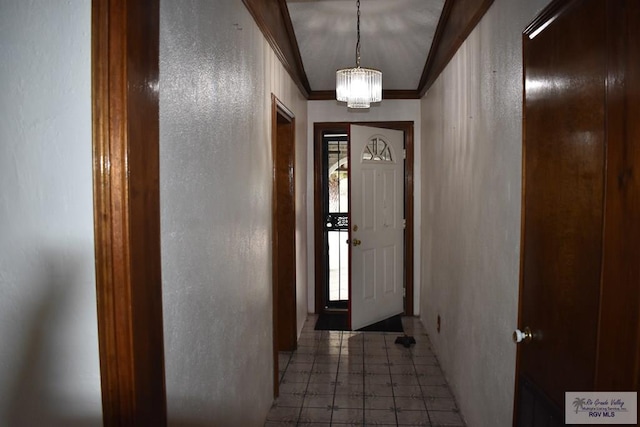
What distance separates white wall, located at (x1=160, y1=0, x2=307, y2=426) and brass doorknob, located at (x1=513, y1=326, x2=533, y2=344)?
3.67ft

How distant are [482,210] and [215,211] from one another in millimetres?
1373

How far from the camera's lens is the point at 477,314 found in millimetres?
2432

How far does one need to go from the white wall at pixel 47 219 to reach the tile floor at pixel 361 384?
77.4 inches

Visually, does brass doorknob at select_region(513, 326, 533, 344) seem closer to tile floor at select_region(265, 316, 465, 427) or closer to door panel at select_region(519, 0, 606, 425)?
door panel at select_region(519, 0, 606, 425)

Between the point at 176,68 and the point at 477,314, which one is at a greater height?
the point at 176,68

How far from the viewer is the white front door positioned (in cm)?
448

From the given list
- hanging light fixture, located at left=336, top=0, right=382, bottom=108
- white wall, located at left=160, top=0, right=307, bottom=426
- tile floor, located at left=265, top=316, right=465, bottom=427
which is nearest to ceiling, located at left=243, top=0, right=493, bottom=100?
hanging light fixture, located at left=336, top=0, right=382, bottom=108

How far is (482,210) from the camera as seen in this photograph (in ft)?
7.72

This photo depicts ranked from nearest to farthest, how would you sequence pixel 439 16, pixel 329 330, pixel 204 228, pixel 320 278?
1. pixel 204 228
2. pixel 439 16
3. pixel 329 330
4. pixel 320 278

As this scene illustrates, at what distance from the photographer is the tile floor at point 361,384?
2.83 metres

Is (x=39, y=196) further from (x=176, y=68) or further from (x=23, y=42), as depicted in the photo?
(x=176, y=68)

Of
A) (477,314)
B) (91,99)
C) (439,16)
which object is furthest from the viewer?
(439,16)

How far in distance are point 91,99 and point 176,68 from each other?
463 millimetres

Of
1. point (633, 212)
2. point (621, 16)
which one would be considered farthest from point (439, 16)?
point (633, 212)
